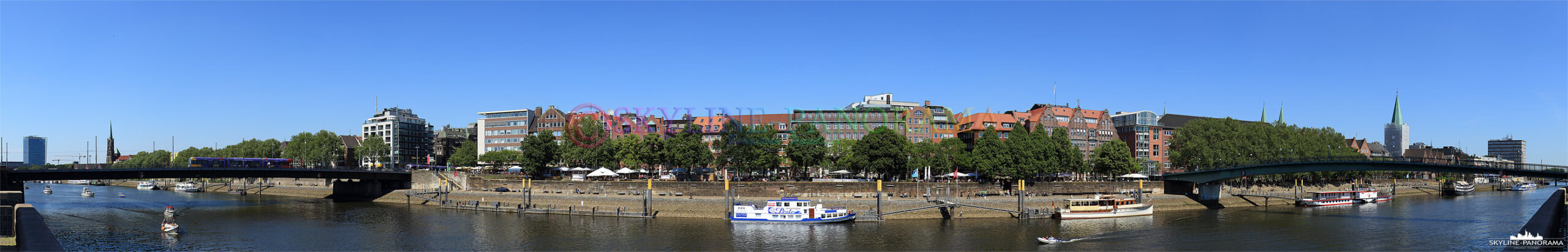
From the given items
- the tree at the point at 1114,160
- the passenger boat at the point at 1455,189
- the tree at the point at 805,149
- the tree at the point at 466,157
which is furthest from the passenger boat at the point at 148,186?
the passenger boat at the point at 1455,189

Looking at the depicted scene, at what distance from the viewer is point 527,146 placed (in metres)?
121

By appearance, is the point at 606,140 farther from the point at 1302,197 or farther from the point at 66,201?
the point at 1302,197

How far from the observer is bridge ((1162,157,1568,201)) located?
72938 millimetres

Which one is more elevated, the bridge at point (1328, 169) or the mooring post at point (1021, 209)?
the bridge at point (1328, 169)

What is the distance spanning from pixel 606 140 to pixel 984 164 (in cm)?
5036

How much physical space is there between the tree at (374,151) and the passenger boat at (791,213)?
125519 millimetres

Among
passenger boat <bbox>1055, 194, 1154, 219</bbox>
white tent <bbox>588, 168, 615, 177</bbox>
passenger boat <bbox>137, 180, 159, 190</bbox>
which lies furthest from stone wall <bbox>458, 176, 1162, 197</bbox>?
passenger boat <bbox>137, 180, 159, 190</bbox>

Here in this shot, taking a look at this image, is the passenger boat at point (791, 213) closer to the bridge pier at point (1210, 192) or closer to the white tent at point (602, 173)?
the white tent at point (602, 173)

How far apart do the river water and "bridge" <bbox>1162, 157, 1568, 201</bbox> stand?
159 inches

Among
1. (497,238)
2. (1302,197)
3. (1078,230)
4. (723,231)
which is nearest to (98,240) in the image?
(497,238)

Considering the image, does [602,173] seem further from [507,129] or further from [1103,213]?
[507,129]

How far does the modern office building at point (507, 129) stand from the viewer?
176 meters

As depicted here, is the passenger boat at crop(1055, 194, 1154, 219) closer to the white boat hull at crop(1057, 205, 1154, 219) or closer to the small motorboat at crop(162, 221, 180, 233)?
the white boat hull at crop(1057, 205, 1154, 219)

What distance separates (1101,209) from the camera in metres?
80.9
